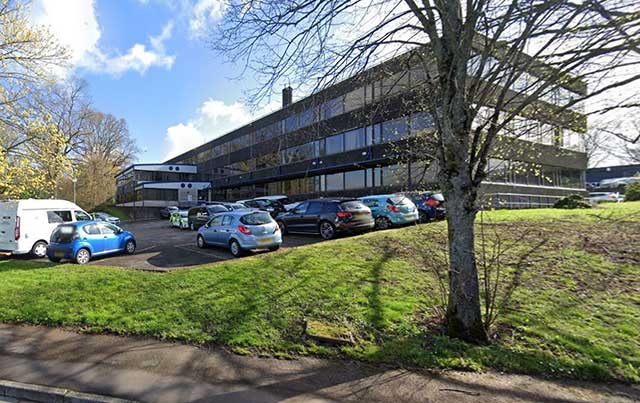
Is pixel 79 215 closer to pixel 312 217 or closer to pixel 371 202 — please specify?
pixel 312 217

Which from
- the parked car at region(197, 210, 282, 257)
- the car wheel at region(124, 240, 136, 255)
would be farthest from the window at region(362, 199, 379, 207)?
the car wheel at region(124, 240, 136, 255)

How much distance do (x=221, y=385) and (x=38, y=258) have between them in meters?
12.9

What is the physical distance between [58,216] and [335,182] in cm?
2036

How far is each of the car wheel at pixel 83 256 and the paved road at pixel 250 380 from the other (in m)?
6.51

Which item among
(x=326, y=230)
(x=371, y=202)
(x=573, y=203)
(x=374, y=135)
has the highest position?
(x=374, y=135)

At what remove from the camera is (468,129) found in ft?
15.1

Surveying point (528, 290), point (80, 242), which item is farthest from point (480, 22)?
point (80, 242)

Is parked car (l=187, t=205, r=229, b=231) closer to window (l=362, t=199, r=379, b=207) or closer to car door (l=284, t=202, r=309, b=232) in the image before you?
car door (l=284, t=202, r=309, b=232)

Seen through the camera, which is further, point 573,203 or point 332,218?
point 573,203

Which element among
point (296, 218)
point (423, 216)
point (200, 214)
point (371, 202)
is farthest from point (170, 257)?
point (423, 216)

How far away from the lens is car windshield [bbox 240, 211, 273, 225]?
10.5 m

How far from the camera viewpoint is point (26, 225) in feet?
38.9

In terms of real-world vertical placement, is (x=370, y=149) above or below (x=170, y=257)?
above

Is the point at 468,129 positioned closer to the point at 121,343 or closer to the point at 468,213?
the point at 468,213
